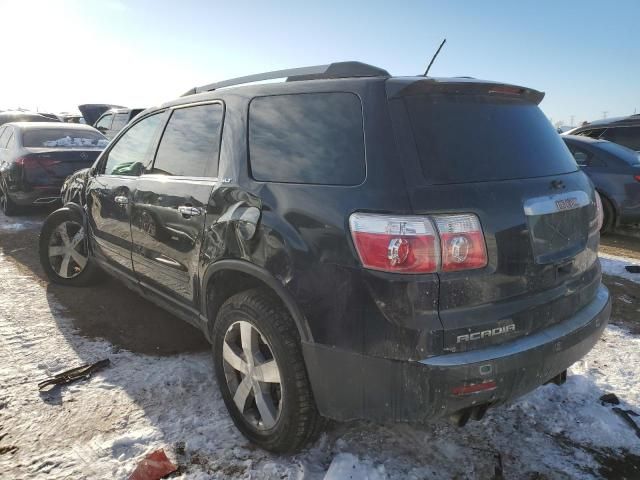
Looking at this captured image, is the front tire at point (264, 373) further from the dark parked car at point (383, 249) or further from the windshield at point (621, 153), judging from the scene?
the windshield at point (621, 153)

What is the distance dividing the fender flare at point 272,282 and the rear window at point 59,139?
6.67 metres

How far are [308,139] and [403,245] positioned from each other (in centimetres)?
73

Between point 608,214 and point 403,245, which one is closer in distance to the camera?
point 403,245

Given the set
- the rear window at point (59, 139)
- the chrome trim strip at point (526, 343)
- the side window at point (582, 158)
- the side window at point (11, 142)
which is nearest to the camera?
the chrome trim strip at point (526, 343)

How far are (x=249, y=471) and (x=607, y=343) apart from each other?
2.90m

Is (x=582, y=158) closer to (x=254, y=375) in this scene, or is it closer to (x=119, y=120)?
(x=254, y=375)

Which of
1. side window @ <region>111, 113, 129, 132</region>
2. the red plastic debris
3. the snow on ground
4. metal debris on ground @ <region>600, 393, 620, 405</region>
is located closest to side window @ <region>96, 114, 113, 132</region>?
side window @ <region>111, 113, 129, 132</region>

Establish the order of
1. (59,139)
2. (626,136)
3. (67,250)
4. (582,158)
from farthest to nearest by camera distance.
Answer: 1. (626,136)
2. (59,139)
3. (582,158)
4. (67,250)

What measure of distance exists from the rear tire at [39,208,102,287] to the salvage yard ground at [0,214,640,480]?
96 centimetres

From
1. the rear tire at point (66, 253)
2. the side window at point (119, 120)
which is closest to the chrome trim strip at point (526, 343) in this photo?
the rear tire at point (66, 253)

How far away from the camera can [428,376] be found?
5.89 feet

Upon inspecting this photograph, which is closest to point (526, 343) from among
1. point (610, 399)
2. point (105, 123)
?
point (610, 399)

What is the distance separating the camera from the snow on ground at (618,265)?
534cm

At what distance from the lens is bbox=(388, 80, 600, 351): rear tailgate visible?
6.08 ft
